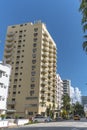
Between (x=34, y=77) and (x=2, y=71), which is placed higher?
(x=34, y=77)

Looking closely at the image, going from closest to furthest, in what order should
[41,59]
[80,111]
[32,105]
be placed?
[32,105], [41,59], [80,111]

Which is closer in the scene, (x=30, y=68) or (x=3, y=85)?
(x=3, y=85)

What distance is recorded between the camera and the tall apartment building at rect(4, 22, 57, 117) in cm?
9975

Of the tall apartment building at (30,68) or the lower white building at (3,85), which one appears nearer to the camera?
the lower white building at (3,85)

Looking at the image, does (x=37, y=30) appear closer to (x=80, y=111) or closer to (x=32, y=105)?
(x=32, y=105)

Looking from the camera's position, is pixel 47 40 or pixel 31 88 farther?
pixel 47 40

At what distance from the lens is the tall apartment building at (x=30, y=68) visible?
99750mm

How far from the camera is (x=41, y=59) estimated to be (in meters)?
107

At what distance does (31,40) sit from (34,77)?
19.2 metres

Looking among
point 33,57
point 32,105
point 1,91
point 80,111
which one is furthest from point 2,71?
point 80,111

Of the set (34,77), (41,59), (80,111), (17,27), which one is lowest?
(80,111)

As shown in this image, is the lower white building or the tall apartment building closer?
the lower white building

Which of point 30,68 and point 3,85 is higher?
point 30,68

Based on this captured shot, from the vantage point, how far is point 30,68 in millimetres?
105562
